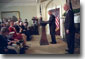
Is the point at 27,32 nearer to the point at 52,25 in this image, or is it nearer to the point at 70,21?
the point at 52,25

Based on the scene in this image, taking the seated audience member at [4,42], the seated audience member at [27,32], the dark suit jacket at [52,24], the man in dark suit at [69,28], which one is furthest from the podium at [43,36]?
the seated audience member at [4,42]

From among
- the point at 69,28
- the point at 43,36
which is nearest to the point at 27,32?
the point at 43,36

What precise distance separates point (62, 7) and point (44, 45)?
61 centimetres

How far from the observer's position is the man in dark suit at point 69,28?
6.89 ft

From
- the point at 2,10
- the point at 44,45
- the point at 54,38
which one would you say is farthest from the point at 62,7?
the point at 2,10

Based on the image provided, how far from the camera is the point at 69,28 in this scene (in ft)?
6.96

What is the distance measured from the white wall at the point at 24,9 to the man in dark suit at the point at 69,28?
0.46 meters

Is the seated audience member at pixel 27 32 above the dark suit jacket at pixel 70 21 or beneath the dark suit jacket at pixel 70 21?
beneath

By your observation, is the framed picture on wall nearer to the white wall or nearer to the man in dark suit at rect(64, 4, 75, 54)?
the white wall

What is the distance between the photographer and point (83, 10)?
2113mm

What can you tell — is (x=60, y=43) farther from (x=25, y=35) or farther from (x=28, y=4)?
(x=28, y=4)

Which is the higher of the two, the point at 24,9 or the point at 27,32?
the point at 24,9

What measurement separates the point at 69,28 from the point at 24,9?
0.71 meters

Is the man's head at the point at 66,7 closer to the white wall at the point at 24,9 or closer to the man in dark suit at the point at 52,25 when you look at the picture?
the man in dark suit at the point at 52,25
